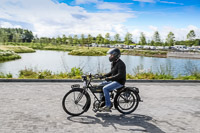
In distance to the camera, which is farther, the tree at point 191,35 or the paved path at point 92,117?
the tree at point 191,35

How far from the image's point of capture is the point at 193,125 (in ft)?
16.3

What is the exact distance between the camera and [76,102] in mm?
5488

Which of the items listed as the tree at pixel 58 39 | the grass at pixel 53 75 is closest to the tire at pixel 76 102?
the grass at pixel 53 75

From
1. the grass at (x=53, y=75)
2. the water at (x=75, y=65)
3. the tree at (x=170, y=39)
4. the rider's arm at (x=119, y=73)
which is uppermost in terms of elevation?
the tree at (x=170, y=39)

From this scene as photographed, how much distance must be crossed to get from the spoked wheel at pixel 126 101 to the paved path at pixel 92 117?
0.62 ft

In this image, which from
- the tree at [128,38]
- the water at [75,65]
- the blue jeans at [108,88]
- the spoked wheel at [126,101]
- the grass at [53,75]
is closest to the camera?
the blue jeans at [108,88]

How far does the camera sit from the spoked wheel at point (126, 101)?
5.70 meters

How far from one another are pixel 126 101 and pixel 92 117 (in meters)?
1.11

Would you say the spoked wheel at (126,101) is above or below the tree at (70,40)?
below

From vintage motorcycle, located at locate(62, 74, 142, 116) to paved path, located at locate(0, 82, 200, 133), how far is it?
20 cm

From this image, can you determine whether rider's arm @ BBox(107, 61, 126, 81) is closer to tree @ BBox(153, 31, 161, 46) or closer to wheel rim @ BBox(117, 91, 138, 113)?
wheel rim @ BBox(117, 91, 138, 113)

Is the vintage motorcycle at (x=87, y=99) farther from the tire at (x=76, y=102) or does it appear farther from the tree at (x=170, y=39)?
the tree at (x=170, y=39)

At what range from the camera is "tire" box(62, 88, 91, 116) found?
17.7 ft

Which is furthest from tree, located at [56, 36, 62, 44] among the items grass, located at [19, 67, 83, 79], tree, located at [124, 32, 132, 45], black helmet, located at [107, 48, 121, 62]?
black helmet, located at [107, 48, 121, 62]
